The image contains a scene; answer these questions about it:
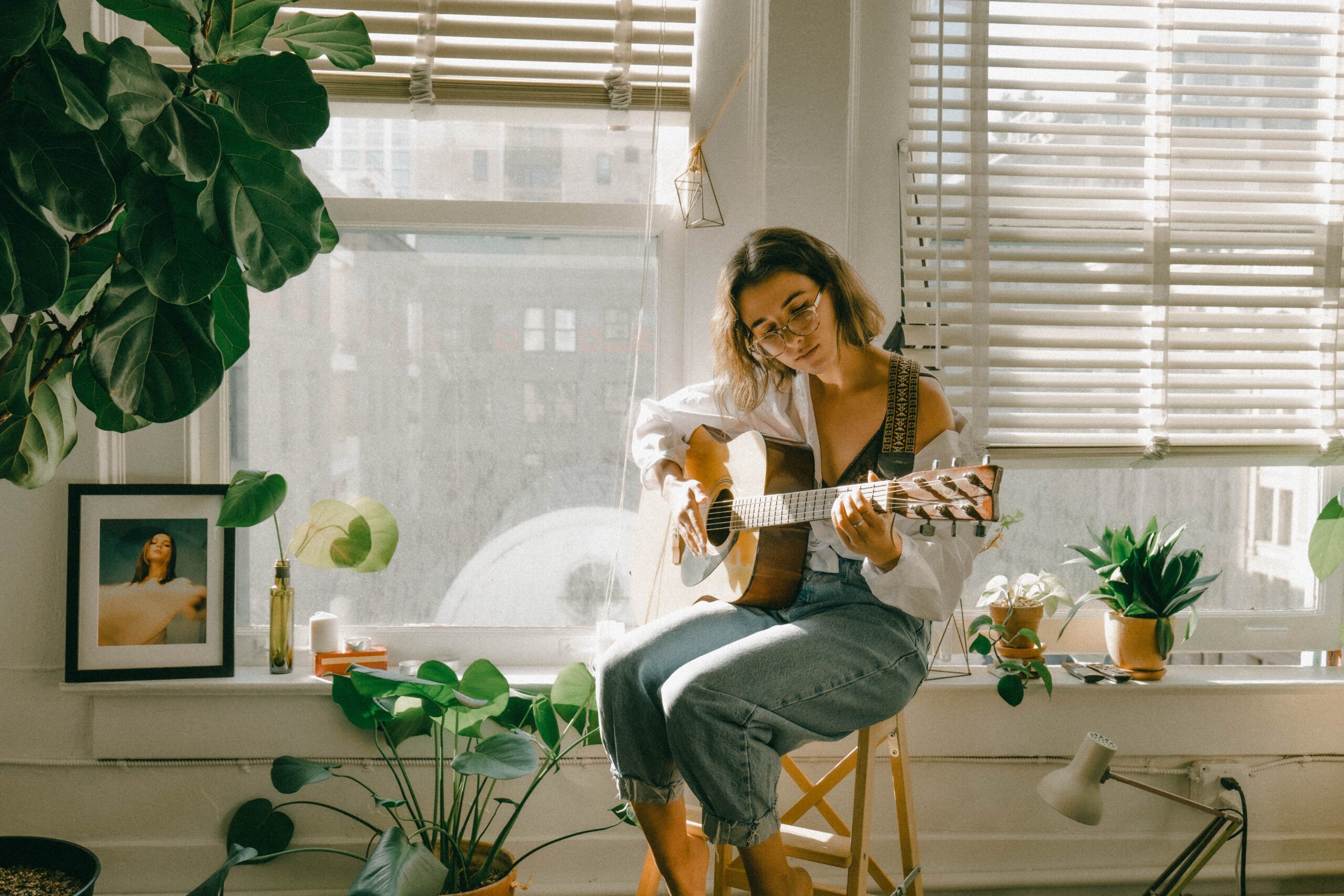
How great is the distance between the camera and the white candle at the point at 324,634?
5.89 ft

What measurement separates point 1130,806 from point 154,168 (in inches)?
77.8

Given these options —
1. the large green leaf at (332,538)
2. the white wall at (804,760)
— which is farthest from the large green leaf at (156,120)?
the white wall at (804,760)

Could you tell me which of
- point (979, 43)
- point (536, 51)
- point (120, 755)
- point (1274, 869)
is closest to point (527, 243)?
point (536, 51)

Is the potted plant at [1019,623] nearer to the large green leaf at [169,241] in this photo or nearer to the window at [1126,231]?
the window at [1126,231]

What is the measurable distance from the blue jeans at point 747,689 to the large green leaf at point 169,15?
927 mm

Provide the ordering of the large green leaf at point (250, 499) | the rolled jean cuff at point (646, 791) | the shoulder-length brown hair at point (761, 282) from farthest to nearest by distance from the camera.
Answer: the large green leaf at point (250, 499)
the shoulder-length brown hair at point (761, 282)
the rolled jean cuff at point (646, 791)

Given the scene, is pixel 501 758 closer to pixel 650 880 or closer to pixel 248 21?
pixel 650 880

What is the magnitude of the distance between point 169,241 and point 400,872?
2.91ft

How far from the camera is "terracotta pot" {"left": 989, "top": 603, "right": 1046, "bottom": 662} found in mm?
1785

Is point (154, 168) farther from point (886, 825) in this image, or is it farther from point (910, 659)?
point (886, 825)

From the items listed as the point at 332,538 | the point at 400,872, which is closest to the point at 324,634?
the point at 332,538

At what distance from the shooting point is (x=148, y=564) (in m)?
1.74

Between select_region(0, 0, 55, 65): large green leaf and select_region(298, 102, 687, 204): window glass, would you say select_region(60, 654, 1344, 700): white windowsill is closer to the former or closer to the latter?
select_region(298, 102, 687, 204): window glass

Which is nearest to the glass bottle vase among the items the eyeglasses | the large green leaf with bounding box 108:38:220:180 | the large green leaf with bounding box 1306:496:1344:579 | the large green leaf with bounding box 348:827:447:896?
the large green leaf with bounding box 348:827:447:896
